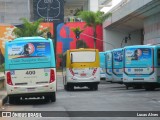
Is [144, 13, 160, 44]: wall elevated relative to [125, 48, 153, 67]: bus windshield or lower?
elevated

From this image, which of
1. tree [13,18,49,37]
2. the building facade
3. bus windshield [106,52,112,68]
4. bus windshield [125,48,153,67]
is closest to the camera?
bus windshield [125,48,153,67]

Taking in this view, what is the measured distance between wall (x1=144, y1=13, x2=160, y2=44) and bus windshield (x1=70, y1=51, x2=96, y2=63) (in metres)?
22.3

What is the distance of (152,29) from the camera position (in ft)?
182

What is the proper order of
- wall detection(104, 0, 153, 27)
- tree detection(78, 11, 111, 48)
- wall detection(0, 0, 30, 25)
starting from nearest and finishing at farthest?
wall detection(104, 0, 153, 27), tree detection(78, 11, 111, 48), wall detection(0, 0, 30, 25)

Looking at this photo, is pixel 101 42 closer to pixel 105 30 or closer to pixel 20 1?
pixel 105 30

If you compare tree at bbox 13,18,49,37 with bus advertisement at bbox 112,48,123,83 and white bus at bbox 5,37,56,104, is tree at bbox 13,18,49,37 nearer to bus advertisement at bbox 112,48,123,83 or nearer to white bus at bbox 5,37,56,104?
bus advertisement at bbox 112,48,123,83

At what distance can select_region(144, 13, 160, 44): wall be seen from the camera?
53312 millimetres

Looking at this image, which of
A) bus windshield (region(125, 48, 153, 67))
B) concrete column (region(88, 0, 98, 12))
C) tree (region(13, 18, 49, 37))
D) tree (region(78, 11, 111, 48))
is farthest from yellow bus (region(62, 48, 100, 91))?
concrete column (region(88, 0, 98, 12))

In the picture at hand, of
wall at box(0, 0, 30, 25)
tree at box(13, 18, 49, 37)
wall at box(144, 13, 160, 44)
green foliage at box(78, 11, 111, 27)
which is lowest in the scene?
wall at box(144, 13, 160, 44)

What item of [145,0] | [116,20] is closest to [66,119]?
[145,0]

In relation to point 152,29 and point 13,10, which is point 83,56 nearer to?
point 152,29

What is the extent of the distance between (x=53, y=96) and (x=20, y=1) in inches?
3070

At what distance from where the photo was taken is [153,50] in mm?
30531

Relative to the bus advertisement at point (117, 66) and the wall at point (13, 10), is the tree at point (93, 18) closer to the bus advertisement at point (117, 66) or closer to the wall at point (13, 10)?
the wall at point (13, 10)
